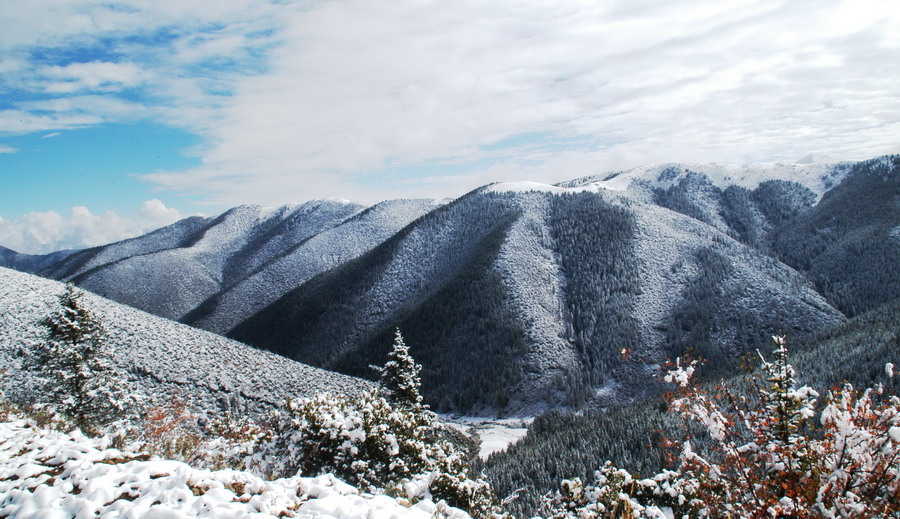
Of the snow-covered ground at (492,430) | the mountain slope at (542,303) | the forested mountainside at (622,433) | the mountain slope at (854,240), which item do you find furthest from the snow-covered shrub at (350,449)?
the mountain slope at (854,240)

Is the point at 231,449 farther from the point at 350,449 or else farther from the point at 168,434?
the point at 168,434

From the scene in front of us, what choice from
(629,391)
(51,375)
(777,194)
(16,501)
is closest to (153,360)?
(51,375)

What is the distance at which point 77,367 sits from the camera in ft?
85.3

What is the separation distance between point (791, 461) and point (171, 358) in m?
47.7

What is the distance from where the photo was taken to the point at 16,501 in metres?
7.00

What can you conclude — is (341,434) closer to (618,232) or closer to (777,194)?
(618,232)

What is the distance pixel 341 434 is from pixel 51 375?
22.3 m

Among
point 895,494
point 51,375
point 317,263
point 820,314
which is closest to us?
point 895,494

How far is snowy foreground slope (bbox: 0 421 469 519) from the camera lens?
21.5 feet

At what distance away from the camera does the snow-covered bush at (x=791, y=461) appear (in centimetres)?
647

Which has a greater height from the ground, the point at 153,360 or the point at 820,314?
the point at 153,360

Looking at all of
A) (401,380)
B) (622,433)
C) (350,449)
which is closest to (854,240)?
(622,433)

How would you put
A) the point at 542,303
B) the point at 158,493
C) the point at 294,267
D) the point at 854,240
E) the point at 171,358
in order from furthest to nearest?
the point at 294,267 → the point at 854,240 → the point at 542,303 → the point at 171,358 → the point at 158,493

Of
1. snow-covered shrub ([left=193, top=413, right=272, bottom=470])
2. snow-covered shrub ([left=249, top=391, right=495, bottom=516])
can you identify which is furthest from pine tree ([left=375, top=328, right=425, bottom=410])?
snow-covered shrub ([left=249, top=391, right=495, bottom=516])
